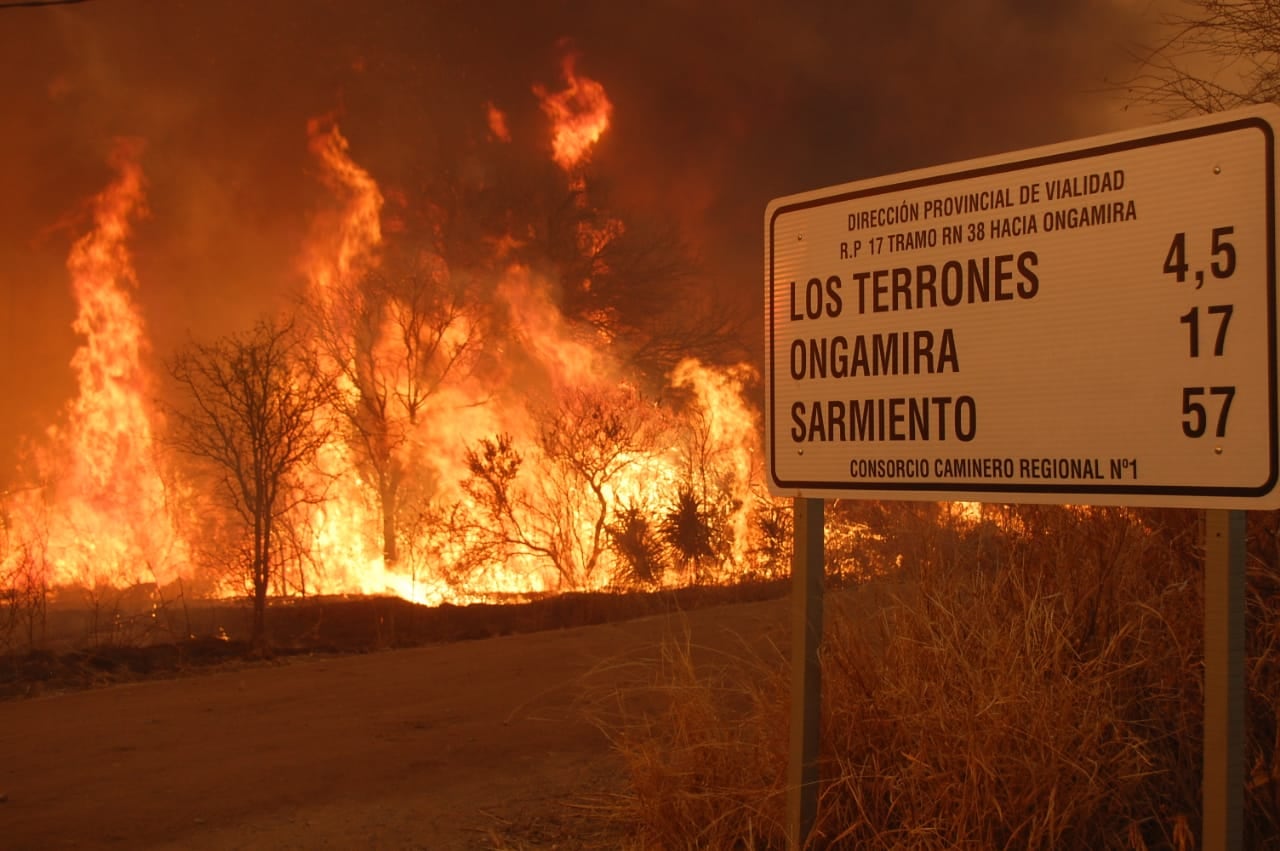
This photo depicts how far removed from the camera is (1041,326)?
3293 millimetres

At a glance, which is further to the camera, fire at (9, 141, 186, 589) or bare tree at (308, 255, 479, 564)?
bare tree at (308, 255, 479, 564)

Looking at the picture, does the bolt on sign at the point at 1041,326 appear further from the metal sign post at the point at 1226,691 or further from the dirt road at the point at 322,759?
the dirt road at the point at 322,759

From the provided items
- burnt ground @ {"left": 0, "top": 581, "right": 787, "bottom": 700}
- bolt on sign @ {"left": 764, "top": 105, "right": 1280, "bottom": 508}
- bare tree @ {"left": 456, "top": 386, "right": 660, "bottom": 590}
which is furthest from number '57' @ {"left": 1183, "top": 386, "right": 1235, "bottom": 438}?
bare tree @ {"left": 456, "top": 386, "right": 660, "bottom": 590}

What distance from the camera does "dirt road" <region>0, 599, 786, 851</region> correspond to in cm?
528

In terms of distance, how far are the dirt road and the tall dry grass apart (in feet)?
2.06

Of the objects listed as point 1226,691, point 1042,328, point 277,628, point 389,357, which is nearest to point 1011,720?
point 1226,691

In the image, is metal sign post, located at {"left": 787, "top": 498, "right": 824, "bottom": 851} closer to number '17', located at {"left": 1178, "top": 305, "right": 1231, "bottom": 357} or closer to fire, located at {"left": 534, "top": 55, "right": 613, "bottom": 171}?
number '17', located at {"left": 1178, "top": 305, "right": 1231, "bottom": 357}

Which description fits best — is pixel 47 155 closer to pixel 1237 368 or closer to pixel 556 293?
pixel 556 293

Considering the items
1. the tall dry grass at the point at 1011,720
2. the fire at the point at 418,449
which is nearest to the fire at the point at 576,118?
the fire at the point at 418,449

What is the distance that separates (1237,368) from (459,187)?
2737 cm

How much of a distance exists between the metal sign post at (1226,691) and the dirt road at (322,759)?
241 cm

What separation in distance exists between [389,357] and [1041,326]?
22.0 m

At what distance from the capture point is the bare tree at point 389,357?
77.3 feet

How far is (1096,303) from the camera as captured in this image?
3.18 metres
